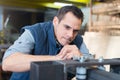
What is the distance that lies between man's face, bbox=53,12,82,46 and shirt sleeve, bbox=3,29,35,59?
0.52ft

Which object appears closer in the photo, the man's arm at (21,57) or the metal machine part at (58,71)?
the metal machine part at (58,71)

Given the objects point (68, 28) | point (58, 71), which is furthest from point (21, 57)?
point (58, 71)

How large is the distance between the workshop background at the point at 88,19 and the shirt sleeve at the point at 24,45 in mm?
2028

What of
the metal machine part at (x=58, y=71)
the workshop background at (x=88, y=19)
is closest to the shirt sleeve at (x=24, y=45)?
the metal machine part at (x=58, y=71)

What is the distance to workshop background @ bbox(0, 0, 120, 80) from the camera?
3271 mm

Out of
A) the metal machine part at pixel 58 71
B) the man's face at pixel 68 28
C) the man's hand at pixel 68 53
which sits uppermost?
the man's face at pixel 68 28

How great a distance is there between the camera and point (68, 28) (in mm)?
1183

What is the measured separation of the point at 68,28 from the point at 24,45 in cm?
24

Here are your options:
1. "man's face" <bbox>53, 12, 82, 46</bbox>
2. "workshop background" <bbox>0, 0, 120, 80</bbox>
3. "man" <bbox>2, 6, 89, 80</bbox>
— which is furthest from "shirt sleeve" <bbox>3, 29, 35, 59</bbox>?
"workshop background" <bbox>0, 0, 120, 80</bbox>

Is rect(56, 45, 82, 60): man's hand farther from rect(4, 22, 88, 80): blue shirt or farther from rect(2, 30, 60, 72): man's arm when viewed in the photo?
rect(4, 22, 88, 80): blue shirt

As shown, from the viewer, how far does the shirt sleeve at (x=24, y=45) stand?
116 cm

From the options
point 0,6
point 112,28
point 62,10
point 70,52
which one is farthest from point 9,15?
point 70,52

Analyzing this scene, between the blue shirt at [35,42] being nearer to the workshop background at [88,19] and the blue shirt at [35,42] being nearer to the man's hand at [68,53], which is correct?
the man's hand at [68,53]

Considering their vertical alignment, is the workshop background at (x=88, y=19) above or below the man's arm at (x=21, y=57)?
above
